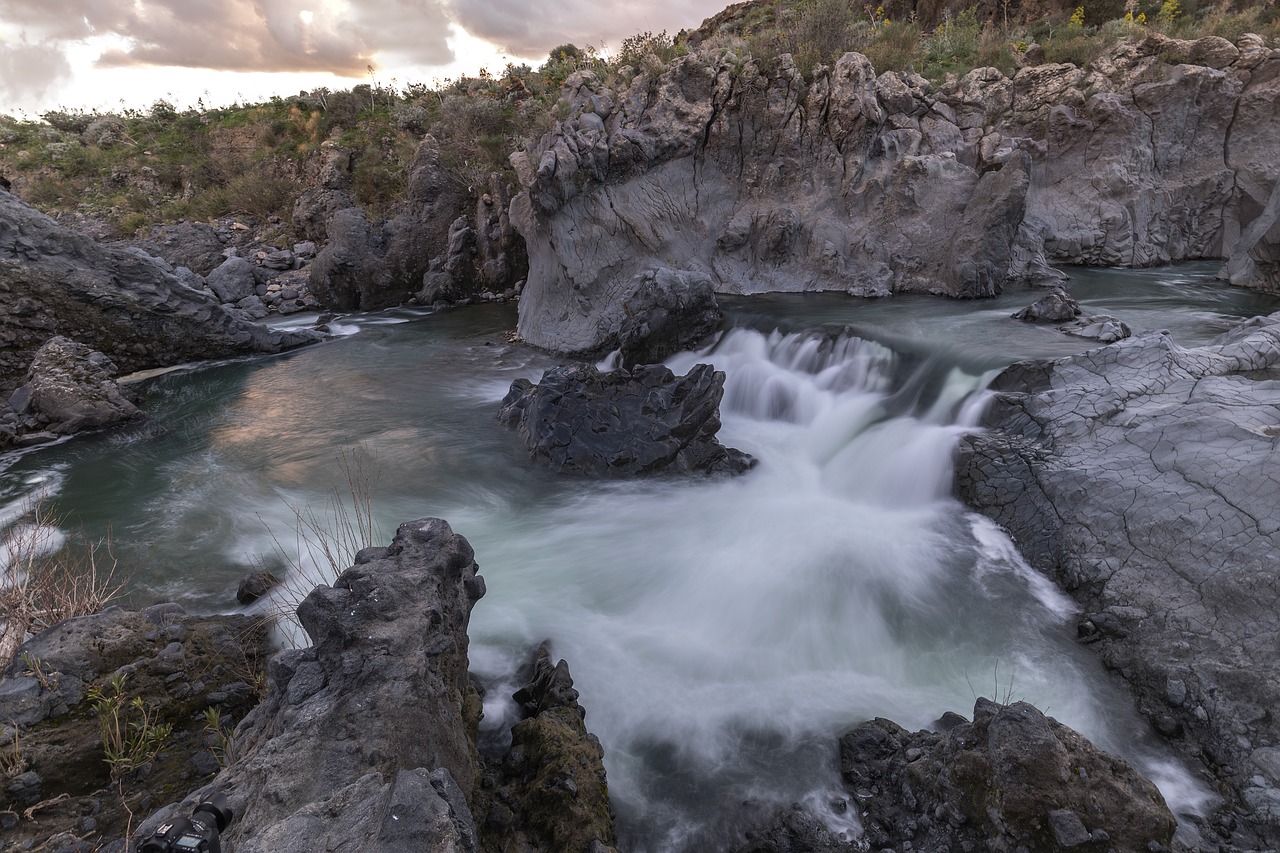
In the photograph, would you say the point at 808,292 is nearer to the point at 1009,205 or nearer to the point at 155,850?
the point at 1009,205

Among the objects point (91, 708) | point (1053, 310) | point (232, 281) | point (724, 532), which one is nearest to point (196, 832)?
point (91, 708)

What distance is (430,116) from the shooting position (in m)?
25.9

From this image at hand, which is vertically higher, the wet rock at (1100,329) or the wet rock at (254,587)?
the wet rock at (1100,329)

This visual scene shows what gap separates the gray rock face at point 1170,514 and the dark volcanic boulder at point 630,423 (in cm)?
314

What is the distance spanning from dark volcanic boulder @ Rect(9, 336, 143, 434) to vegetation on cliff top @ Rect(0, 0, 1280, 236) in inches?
437

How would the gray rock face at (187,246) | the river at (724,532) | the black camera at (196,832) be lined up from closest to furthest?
the black camera at (196,832) < the river at (724,532) < the gray rock face at (187,246)

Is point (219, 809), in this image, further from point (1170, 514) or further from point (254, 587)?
point (1170, 514)

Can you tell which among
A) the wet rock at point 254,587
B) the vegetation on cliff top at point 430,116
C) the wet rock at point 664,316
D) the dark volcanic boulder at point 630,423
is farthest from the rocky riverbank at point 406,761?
the vegetation on cliff top at point 430,116

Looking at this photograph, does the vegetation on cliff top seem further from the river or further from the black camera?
the black camera

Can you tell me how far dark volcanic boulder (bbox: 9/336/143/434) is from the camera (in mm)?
9633

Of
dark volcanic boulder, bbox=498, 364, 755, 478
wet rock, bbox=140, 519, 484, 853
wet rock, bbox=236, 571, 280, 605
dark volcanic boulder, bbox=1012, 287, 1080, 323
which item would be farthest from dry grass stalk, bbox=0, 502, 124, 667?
dark volcanic boulder, bbox=1012, 287, 1080, 323

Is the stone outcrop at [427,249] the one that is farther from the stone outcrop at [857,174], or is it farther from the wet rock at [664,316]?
the wet rock at [664,316]

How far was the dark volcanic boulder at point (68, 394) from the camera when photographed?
9633mm

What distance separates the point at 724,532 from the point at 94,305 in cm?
1259
